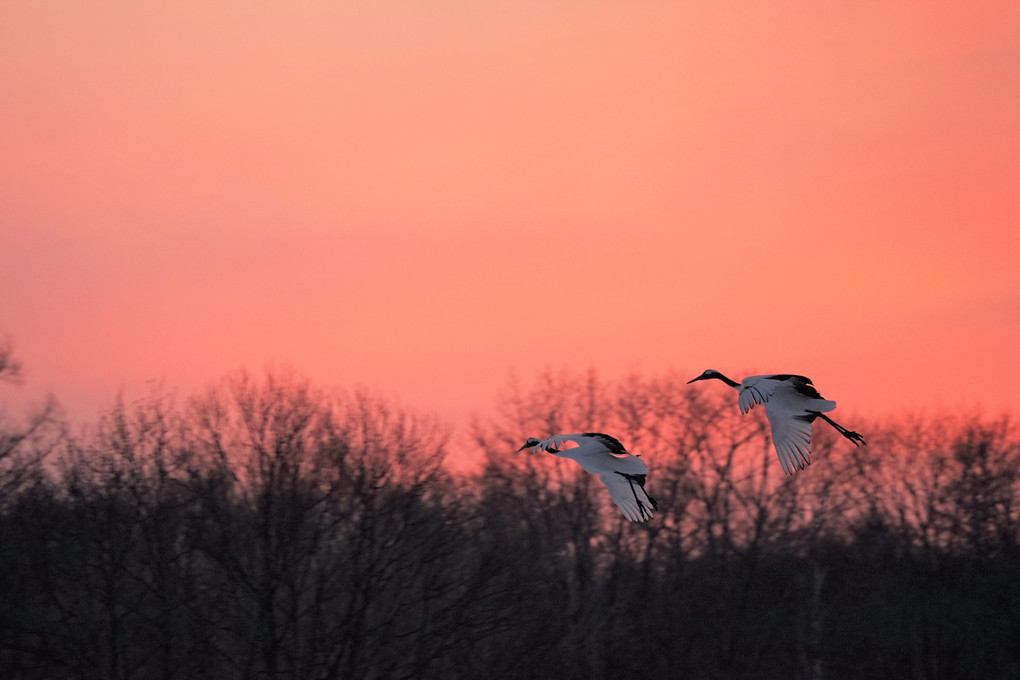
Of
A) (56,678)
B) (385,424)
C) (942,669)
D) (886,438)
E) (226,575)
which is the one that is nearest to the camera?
(56,678)

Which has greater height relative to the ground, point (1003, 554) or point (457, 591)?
point (1003, 554)

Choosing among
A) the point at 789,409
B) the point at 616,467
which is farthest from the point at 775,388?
the point at 616,467

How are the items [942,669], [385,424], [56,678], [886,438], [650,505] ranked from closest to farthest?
1. [650,505]
2. [56,678]
3. [385,424]
4. [942,669]
5. [886,438]

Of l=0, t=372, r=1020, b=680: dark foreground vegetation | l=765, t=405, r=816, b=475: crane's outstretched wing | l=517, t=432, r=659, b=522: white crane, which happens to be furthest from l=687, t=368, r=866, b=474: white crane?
l=0, t=372, r=1020, b=680: dark foreground vegetation

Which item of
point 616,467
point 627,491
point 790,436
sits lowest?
point 627,491

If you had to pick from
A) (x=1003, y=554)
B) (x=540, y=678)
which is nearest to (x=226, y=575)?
(x=540, y=678)

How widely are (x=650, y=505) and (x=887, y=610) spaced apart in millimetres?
36621

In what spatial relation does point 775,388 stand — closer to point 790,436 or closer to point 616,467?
point 790,436

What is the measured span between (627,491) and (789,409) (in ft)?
8.31

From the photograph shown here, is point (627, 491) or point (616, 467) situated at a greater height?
point (616, 467)

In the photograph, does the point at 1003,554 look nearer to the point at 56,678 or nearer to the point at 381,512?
the point at 381,512

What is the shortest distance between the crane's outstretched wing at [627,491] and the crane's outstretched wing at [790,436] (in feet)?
6.42

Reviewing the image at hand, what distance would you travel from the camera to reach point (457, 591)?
119 feet

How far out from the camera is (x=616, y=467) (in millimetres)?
15656
